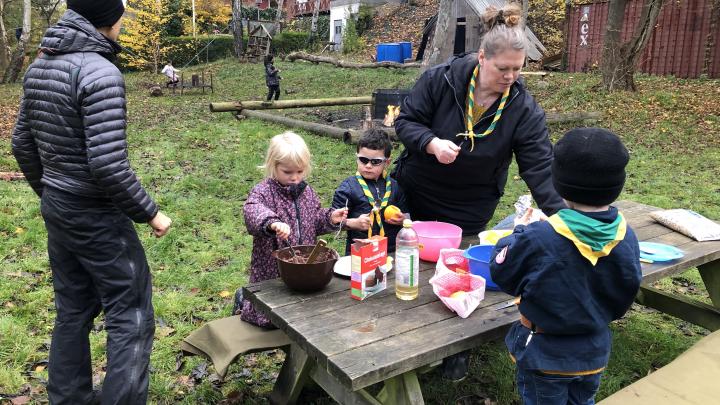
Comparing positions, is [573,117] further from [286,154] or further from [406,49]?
[406,49]

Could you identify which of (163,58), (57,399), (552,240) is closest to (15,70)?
(163,58)

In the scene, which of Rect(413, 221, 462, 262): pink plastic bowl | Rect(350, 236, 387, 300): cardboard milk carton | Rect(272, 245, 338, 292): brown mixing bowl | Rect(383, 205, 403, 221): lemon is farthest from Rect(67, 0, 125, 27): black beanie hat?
Rect(413, 221, 462, 262): pink plastic bowl

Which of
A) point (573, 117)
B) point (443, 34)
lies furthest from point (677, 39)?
point (443, 34)

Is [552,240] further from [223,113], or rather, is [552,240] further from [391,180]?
[223,113]

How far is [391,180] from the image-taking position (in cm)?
347

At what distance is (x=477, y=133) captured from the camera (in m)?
3.03

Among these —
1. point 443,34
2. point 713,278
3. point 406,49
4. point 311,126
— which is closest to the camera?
point 713,278

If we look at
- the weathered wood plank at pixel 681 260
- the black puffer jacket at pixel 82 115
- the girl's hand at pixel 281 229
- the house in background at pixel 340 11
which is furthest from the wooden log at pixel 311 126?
the house in background at pixel 340 11

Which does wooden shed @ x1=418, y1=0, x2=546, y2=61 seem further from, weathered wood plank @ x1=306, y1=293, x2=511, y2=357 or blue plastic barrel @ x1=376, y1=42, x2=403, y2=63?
weathered wood plank @ x1=306, y1=293, x2=511, y2=357

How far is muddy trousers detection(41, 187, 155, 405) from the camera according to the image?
8.02ft

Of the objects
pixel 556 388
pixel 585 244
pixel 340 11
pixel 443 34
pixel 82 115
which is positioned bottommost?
pixel 556 388

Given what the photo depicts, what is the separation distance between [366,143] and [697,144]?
880cm

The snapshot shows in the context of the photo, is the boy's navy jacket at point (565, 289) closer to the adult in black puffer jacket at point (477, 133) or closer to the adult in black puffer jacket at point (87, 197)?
the adult in black puffer jacket at point (477, 133)

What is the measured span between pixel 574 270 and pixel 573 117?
10.1 m
